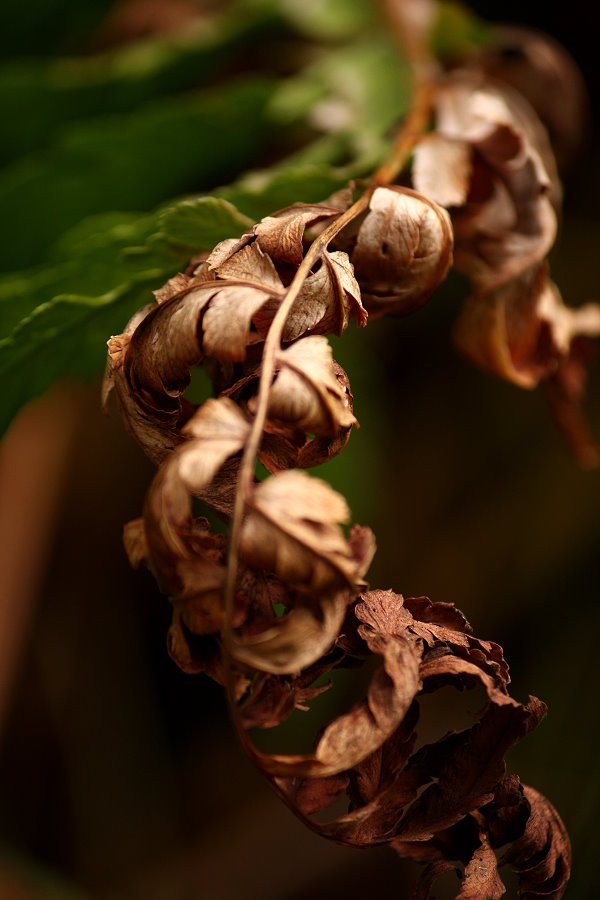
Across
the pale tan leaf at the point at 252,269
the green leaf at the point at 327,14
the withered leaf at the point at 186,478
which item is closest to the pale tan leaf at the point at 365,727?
the withered leaf at the point at 186,478

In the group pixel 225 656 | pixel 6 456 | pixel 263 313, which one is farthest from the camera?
pixel 6 456

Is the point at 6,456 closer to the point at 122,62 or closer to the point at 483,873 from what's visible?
the point at 122,62

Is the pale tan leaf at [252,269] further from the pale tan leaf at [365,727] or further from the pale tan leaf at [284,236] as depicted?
the pale tan leaf at [365,727]

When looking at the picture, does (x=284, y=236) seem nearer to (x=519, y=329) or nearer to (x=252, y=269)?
(x=252, y=269)

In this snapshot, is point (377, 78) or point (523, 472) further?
point (523, 472)

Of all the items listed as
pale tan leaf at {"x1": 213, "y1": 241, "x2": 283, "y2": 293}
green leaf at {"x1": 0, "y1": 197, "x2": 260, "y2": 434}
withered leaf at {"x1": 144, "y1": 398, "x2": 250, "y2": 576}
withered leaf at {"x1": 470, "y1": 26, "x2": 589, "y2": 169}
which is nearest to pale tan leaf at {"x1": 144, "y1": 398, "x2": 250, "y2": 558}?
withered leaf at {"x1": 144, "y1": 398, "x2": 250, "y2": 576}

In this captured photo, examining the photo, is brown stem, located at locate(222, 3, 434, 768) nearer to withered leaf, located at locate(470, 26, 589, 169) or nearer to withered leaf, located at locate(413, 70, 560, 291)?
withered leaf, located at locate(413, 70, 560, 291)

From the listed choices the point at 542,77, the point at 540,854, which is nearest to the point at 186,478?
the point at 540,854

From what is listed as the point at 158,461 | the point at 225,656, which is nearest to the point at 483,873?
the point at 225,656
